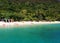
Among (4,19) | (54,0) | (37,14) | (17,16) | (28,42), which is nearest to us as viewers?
(28,42)

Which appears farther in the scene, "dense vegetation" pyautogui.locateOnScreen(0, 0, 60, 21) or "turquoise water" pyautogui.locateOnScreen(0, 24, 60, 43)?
"dense vegetation" pyautogui.locateOnScreen(0, 0, 60, 21)

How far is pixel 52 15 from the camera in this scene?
1982 inches

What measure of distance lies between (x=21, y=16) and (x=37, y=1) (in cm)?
2061

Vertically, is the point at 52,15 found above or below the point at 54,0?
below

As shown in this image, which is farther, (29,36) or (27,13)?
(27,13)

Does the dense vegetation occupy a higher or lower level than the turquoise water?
higher

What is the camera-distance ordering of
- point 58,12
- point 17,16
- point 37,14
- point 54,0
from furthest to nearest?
point 54,0, point 58,12, point 37,14, point 17,16

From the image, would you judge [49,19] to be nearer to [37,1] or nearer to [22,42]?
[37,1]

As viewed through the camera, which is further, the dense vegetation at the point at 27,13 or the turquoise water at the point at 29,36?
the dense vegetation at the point at 27,13

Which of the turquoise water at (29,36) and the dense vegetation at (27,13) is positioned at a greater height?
the dense vegetation at (27,13)

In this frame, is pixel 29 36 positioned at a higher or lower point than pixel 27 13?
lower

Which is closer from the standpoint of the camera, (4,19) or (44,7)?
(4,19)

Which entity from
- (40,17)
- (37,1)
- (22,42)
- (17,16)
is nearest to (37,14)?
(40,17)

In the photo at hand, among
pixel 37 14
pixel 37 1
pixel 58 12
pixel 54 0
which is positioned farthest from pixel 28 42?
pixel 54 0
